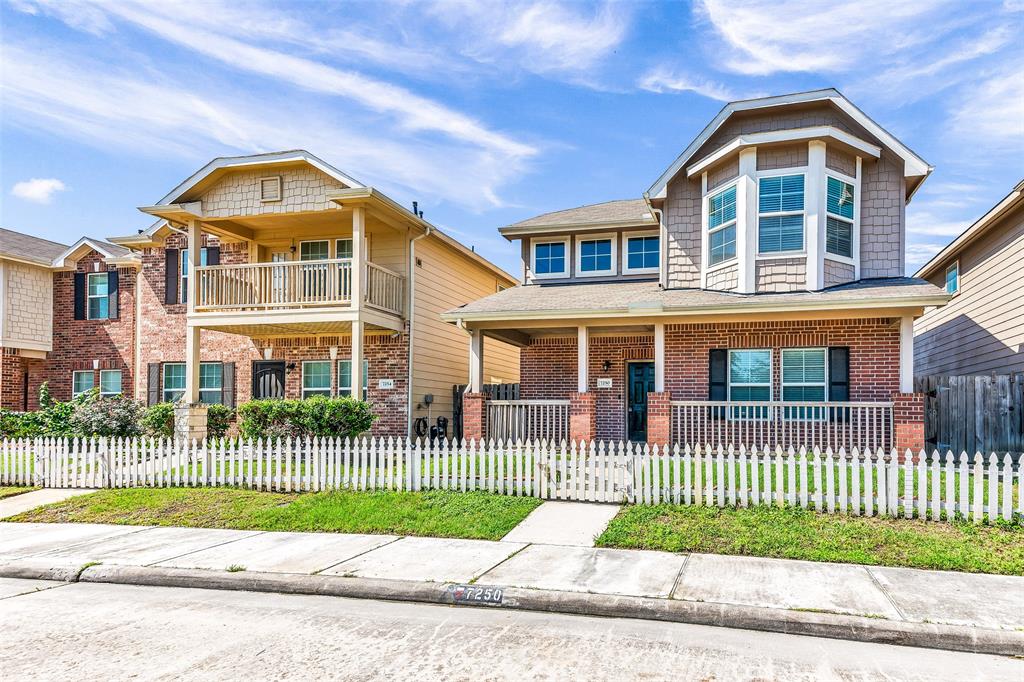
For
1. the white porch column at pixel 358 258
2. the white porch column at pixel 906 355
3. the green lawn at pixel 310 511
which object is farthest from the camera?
the white porch column at pixel 358 258

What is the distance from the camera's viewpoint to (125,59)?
13.5m

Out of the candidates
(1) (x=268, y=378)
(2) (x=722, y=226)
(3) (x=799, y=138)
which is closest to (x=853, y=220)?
(3) (x=799, y=138)

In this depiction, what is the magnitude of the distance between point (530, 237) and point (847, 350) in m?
7.96

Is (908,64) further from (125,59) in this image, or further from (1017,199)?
(125,59)

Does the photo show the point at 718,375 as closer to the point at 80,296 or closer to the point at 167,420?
the point at 167,420

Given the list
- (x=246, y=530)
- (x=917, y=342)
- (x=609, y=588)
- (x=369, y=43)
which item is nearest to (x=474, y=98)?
(x=369, y=43)

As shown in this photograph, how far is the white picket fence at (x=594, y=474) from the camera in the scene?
908cm

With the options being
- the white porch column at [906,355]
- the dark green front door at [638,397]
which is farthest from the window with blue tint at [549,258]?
the white porch column at [906,355]

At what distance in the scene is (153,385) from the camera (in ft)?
67.4

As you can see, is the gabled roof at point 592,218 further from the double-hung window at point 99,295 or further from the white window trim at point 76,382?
the white window trim at point 76,382

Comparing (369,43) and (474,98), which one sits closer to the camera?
(369,43)

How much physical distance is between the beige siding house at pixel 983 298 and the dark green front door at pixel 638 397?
751cm

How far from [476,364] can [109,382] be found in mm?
12533

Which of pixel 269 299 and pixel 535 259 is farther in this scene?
pixel 535 259
